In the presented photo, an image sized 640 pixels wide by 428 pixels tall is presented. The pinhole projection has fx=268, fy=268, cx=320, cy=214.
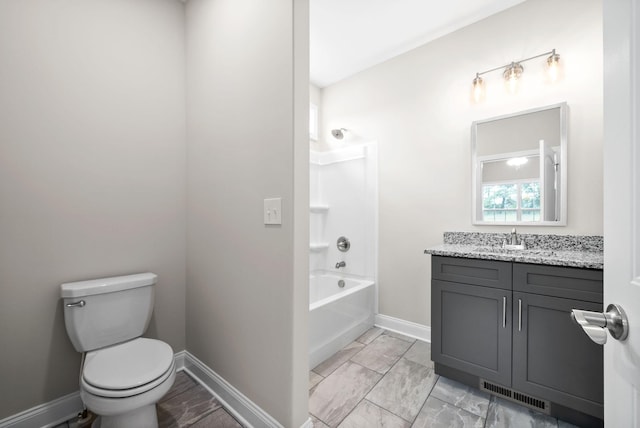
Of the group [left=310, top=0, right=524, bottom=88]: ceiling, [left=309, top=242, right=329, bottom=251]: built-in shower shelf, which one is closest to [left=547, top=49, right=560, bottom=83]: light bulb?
[left=310, top=0, right=524, bottom=88]: ceiling

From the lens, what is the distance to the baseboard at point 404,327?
2.45 meters

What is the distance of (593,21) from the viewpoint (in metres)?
Answer: 1.72

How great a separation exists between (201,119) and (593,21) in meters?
2.63

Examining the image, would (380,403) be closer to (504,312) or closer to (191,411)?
(504,312)

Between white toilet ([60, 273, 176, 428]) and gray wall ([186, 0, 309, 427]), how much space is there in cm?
36

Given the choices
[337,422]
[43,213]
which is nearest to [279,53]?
[43,213]

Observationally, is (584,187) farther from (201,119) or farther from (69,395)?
(69,395)

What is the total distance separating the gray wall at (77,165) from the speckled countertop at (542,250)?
1955 millimetres

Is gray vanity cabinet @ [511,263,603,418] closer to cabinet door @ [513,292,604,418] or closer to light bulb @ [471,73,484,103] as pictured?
cabinet door @ [513,292,604,418]

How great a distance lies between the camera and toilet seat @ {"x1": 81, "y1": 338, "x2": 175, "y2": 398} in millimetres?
1139

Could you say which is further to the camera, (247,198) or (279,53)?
(247,198)

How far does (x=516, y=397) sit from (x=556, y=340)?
0.44m

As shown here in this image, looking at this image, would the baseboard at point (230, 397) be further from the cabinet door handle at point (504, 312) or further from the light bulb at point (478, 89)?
the light bulb at point (478, 89)

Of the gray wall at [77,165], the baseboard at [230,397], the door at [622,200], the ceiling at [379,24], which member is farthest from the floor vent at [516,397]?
the ceiling at [379,24]
